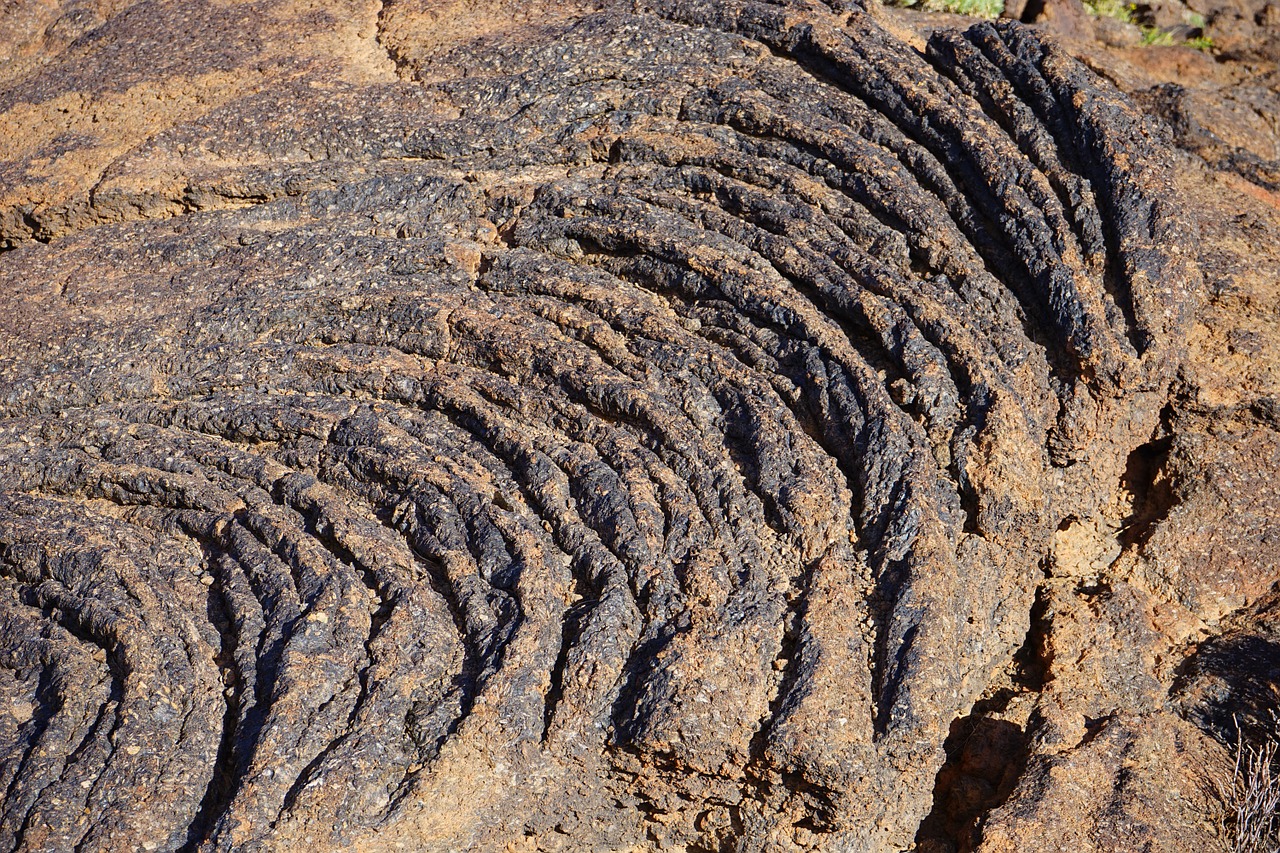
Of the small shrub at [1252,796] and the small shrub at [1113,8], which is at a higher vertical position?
the small shrub at [1113,8]

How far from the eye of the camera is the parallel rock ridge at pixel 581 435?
13.0ft

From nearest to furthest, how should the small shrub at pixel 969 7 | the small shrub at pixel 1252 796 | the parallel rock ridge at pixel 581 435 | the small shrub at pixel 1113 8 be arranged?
the small shrub at pixel 1252 796 < the parallel rock ridge at pixel 581 435 < the small shrub at pixel 969 7 < the small shrub at pixel 1113 8

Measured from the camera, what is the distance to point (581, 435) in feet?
16.2

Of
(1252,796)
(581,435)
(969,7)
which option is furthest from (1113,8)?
(1252,796)

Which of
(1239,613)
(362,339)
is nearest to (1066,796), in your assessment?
(1239,613)

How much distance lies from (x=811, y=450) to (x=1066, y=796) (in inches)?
65.5

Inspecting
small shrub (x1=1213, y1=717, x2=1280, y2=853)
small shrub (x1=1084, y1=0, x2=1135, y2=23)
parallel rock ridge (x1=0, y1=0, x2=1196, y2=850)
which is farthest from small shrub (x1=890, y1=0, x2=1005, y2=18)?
small shrub (x1=1213, y1=717, x2=1280, y2=853)

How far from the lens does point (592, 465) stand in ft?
15.6

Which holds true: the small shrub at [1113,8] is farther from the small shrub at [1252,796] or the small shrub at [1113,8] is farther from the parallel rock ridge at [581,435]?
the small shrub at [1252,796]

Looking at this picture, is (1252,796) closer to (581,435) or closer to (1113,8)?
(581,435)

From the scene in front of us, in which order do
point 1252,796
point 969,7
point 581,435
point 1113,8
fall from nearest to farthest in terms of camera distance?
point 1252,796 < point 581,435 < point 969,7 < point 1113,8

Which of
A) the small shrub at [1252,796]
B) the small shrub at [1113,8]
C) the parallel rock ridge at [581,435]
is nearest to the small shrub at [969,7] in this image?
the small shrub at [1113,8]

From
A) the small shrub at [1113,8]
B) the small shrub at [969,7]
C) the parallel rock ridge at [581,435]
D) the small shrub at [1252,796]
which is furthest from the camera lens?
the small shrub at [1113,8]

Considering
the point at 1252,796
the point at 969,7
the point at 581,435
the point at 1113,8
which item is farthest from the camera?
the point at 1113,8
